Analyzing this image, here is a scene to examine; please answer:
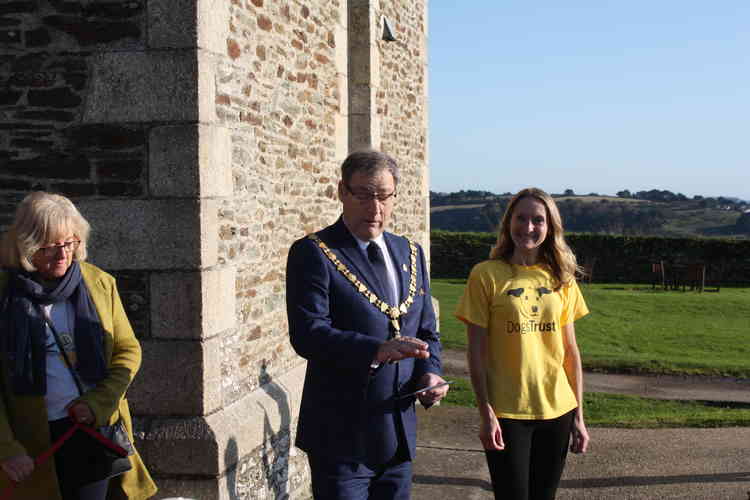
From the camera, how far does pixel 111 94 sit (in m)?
4.52

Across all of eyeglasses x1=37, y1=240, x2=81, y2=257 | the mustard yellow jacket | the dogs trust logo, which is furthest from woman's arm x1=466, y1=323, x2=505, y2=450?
eyeglasses x1=37, y1=240, x2=81, y2=257

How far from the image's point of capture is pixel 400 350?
2859mm

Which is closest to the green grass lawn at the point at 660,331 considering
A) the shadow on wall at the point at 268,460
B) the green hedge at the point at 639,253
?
the green hedge at the point at 639,253

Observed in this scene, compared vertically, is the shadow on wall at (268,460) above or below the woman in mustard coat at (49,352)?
below

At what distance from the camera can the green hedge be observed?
95.1 ft

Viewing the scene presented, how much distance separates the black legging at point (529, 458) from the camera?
12.0ft

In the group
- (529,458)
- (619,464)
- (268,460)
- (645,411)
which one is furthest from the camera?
(645,411)

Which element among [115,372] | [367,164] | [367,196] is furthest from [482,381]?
[115,372]

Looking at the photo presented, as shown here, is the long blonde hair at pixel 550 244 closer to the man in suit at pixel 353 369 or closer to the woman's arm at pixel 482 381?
the woman's arm at pixel 482 381

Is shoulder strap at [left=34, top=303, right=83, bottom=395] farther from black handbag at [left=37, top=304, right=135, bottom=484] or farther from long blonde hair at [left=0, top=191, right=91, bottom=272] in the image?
long blonde hair at [left=0, top=191, right=91, bottom=272]

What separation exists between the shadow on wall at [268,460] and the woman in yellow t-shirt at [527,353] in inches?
63.2

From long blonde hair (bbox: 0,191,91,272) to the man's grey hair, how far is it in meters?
1.15

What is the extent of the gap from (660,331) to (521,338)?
1378cm

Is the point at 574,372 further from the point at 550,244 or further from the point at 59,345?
the point at 59,345
